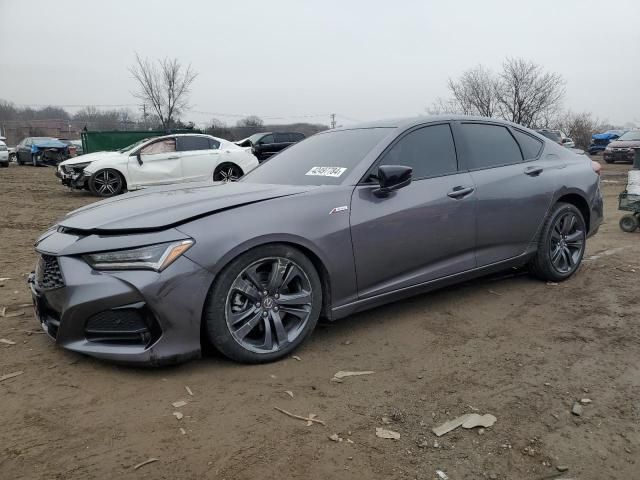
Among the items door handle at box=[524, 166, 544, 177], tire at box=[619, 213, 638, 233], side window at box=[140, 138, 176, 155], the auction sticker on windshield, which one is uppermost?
side window at box=[140, 138, 176, 155]

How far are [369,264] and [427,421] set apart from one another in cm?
117

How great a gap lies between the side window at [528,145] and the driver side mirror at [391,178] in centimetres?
164

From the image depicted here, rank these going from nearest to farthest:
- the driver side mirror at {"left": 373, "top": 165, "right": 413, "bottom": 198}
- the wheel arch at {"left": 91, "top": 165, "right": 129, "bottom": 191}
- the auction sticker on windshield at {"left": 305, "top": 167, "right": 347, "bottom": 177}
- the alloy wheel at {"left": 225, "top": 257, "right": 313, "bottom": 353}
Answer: the alloy wheel at {"left": 225, "top": 257, "right": 313, "bottom": 353}, the driver side mirror at {"left": 373, "top": 165, "right": 413, "bottom": 198}, the auction sticker on windshield at {"left": 305, "top": 167, "right": 347, "bottom": 177}, the wheel arch at {"left": 91, "top": 165, "right": 129, "bottom": 191}

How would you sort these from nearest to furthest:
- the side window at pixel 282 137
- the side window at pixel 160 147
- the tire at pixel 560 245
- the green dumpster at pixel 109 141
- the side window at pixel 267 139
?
the tire at pixel 560 245 → the side window at pixel 160 147 → the green dumpster at pixel 109 141 → the side window at pixel 267 139 → the side window at pixel 282 137

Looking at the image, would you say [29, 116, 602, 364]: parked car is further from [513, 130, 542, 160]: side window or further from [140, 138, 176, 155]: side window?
[140, 138, 176, 155]: side window

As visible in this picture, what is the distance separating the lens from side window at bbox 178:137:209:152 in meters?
12.1

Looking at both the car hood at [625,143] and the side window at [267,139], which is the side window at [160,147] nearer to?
the side window at [267,139]

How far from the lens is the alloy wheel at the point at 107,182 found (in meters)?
11.4

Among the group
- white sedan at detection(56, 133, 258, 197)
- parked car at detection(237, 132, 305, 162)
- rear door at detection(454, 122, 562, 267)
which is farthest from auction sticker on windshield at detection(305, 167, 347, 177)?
parked car at detection(237, 132, 305, 162)

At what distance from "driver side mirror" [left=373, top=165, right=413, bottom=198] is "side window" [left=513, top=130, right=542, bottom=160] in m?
1.64

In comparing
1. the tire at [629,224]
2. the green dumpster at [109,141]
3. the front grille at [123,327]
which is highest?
the green dumpster at [109,141]

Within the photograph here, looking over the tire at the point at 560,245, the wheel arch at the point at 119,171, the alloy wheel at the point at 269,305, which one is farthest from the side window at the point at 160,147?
the alloy wheel at the point at 269,305

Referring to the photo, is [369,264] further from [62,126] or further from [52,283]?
[62,126]

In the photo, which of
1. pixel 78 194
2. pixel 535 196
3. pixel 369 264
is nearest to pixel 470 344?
pixel 369 264
